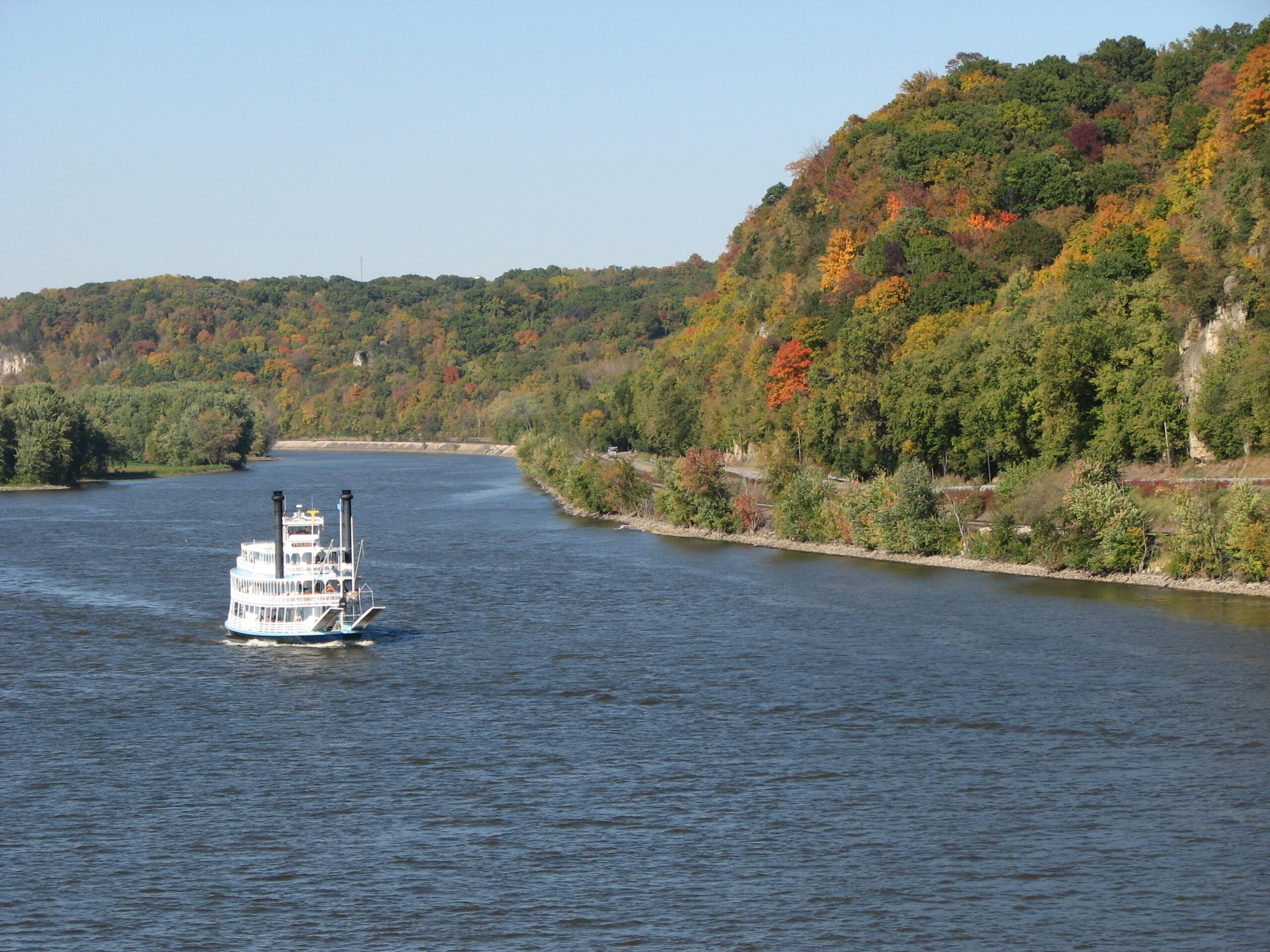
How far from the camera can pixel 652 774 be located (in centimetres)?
4862

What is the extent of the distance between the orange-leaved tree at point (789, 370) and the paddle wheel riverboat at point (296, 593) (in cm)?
7355

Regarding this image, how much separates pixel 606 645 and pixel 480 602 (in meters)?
15.4

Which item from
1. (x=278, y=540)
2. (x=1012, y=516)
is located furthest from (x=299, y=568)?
(x=1012, y=516)

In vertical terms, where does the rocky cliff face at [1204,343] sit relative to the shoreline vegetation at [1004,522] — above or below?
above

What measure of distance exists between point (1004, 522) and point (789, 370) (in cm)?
5138

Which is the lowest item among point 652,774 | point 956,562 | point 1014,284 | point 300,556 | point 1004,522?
point 652,774

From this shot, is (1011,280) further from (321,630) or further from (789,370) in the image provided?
(321,630)

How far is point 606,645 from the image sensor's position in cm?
6938

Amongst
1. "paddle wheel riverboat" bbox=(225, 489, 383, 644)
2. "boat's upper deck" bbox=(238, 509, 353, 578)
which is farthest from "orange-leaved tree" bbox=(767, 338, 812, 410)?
"paddle wheel riverboat" bbox=(225, 489, 383, 644)

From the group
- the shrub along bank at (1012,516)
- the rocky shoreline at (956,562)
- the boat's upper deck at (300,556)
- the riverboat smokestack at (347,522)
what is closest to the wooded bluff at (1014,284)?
the shrub along bank at (1012,516)

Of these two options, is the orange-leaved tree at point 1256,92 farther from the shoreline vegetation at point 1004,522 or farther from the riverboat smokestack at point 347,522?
the riverboat smokestack at point 347,522

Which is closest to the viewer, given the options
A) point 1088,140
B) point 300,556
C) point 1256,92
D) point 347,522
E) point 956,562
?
point 300,556

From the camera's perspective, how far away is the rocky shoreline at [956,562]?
260 ft

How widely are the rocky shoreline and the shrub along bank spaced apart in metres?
0.47
